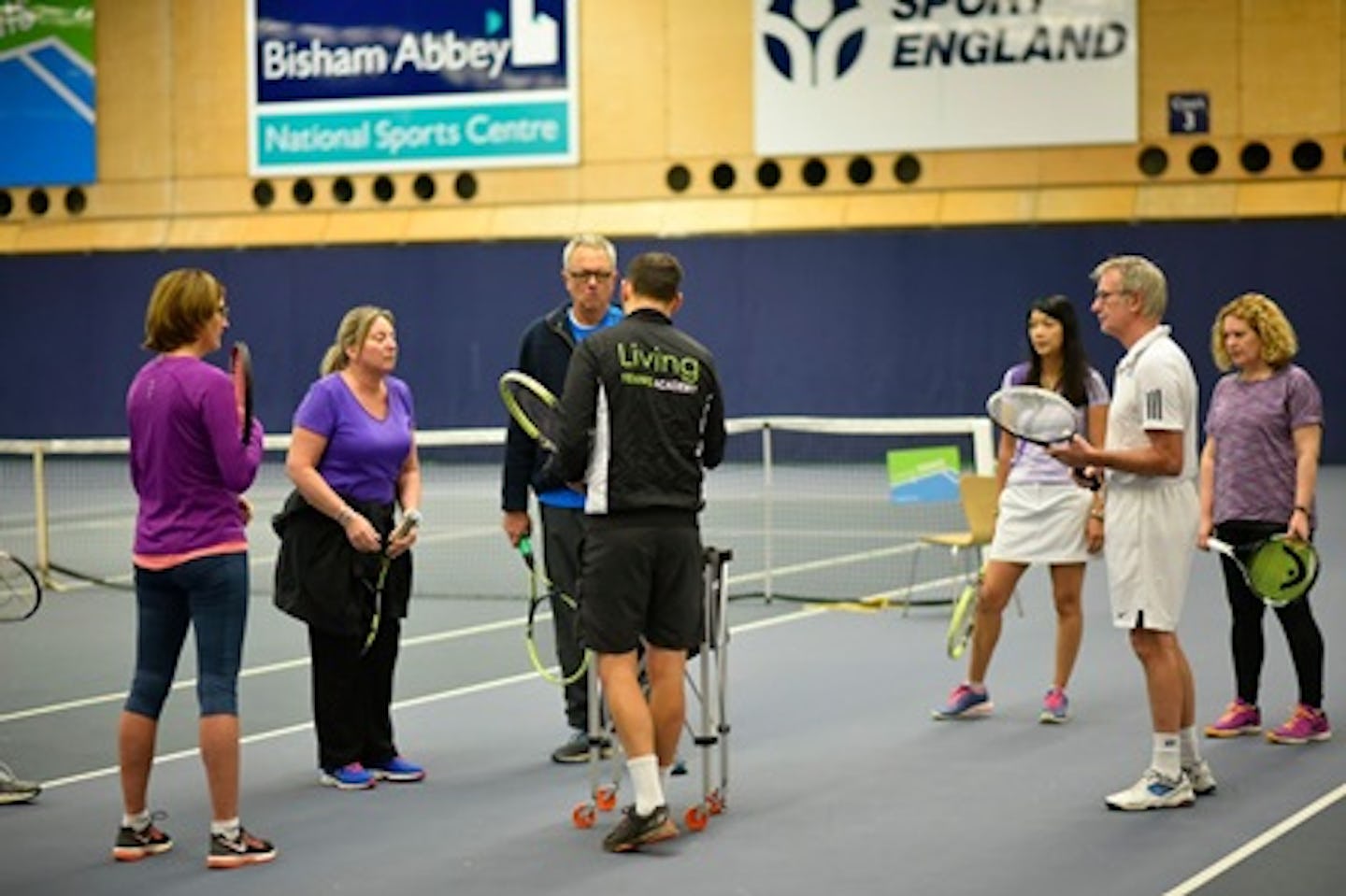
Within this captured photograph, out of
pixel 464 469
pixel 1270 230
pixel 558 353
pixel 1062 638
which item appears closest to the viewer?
pixel 558 353

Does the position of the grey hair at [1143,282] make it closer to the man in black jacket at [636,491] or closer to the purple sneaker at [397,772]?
the man in black jacket at [636,491]

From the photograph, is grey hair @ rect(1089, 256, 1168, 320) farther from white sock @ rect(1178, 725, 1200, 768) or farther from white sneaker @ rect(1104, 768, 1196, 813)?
white sneaker @ rect(1104, 768, 1196, 813)

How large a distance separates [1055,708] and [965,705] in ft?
1.33

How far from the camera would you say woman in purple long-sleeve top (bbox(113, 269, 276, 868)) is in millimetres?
7824

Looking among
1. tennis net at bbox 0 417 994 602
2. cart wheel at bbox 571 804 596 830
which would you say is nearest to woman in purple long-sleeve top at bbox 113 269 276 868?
cart wheel at bbox 571 804 596 830

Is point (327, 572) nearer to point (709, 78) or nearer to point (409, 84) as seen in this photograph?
point (709, 78)

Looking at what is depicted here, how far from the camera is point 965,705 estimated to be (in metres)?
10.7

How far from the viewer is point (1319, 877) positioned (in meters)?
7.49

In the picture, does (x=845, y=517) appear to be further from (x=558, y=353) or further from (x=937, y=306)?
(x=558, y=353)

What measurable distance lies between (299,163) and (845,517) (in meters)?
11.8

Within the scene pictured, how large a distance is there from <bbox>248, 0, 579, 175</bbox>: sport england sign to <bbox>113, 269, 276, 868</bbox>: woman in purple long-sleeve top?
21.5 meters

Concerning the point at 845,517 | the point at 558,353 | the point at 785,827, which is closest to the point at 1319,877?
the point at 785,827

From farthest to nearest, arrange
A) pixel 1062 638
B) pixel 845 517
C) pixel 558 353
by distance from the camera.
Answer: pixel 845 517 → pixel 1062 638 → pixel 558 353

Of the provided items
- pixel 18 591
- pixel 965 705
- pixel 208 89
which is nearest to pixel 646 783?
pixel 965 705
